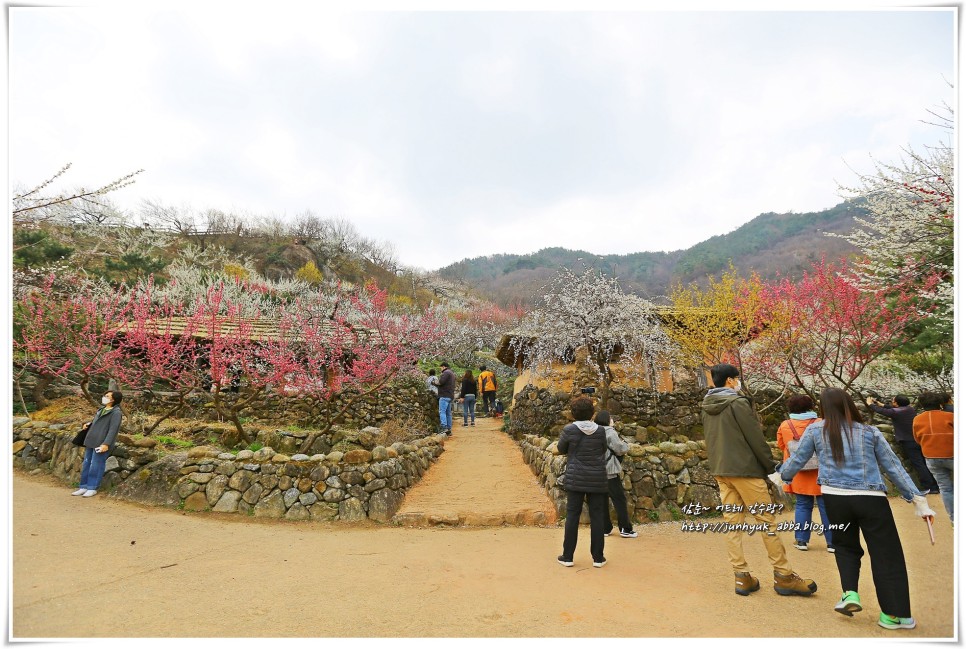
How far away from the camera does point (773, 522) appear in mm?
3756

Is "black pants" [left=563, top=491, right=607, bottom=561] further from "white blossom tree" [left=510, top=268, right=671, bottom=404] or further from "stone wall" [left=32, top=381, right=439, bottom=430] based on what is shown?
"stone wall" [left=32, top=381, right=439, bottom=430]

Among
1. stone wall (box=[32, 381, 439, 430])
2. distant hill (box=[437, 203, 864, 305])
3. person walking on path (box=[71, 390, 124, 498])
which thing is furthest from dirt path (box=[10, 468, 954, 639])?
distant hill (box=[437, 203, 864, 305])

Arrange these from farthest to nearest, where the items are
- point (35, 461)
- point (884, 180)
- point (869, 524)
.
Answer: point (35, 461) → point (884, 180) → point (869, 524)

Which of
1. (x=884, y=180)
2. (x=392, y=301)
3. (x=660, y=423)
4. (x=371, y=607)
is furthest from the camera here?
(x=392, y=301)

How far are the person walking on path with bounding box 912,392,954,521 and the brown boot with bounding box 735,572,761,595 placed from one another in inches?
116

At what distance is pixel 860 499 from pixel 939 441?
10.2 ft

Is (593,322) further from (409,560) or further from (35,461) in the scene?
→ (35,461)

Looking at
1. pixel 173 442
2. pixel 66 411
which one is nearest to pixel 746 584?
pixel 173 442

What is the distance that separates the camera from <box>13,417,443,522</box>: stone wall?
667cm

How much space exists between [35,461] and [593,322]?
11.0 metres

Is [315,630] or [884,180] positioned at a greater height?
[884,180]

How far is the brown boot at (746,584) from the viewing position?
3814 millimetres

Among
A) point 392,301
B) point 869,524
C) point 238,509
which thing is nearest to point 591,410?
point 869,524

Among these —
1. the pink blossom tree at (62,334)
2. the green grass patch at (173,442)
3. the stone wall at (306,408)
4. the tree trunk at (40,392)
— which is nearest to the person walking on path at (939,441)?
the stone wall at (306,408)
